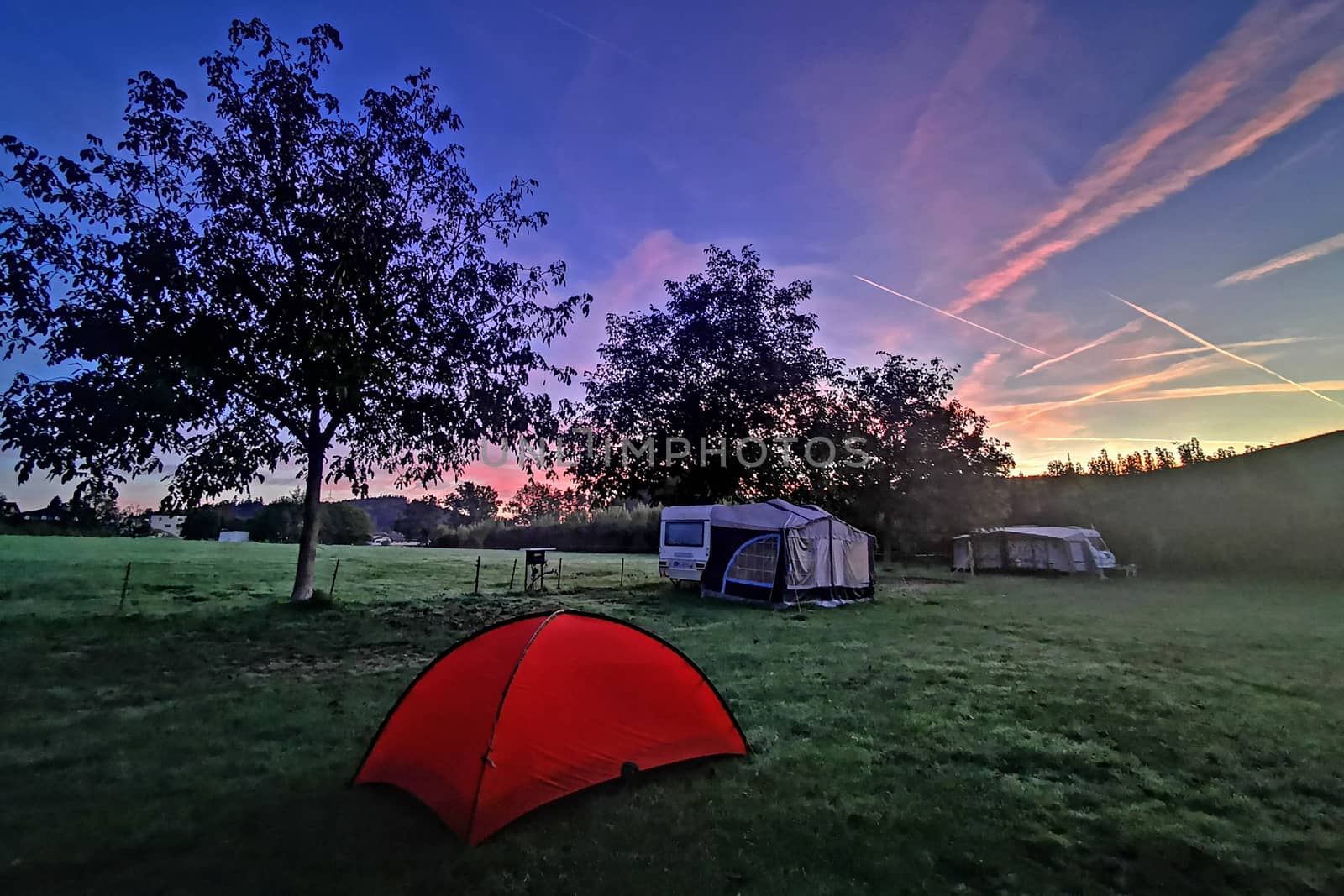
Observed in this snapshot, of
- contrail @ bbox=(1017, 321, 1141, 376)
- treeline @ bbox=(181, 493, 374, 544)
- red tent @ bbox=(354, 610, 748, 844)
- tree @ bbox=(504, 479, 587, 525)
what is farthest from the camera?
tree @ bbox=(504, 479, 587, 525)

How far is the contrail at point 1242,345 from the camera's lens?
12.2 meters

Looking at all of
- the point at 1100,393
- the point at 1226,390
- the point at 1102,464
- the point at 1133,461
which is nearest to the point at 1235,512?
the point at 1100,393

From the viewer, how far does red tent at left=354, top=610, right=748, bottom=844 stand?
3848 mm

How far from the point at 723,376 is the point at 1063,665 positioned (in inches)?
573

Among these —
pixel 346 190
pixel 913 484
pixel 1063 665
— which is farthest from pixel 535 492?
pixel 1063 665

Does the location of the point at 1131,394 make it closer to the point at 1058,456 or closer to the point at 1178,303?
the point at 1178,303

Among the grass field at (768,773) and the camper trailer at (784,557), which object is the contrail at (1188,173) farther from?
the grass field at (768,773)

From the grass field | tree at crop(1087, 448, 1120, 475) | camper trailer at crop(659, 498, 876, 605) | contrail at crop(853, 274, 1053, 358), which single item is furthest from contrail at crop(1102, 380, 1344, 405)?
tree at crop(1087, 448, 1120, 475)

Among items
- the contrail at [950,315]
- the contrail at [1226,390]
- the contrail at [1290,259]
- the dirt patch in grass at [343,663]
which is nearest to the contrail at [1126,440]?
the contrail at [1226,390]

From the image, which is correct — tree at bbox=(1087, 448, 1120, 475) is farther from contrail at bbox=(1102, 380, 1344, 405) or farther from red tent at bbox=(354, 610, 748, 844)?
red tent at bbox=(354, 610, 748, 844)

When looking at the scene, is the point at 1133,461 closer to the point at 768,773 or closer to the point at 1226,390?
Answer: the point at 1226,390

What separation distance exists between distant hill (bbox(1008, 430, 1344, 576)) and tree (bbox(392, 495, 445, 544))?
256ft

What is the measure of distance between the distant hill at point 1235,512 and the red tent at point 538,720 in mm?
28739

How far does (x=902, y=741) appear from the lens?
17.5ft
